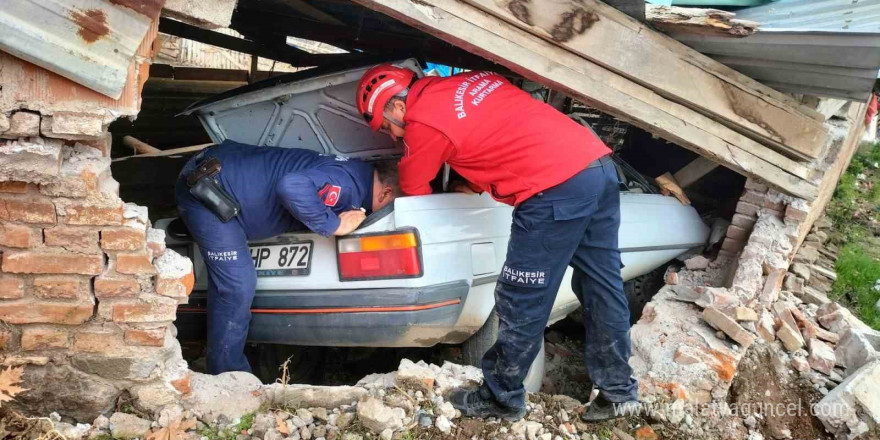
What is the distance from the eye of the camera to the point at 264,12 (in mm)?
4645

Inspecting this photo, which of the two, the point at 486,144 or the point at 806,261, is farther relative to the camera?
the point at 806,261

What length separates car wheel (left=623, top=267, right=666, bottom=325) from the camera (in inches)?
182

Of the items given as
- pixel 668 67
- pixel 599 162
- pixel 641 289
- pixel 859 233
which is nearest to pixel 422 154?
pixel 599 162

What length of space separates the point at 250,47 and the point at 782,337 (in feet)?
14.2

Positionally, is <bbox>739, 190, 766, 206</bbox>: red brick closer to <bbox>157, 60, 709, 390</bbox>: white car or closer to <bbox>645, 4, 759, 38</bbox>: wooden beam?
<bbox>157, 60, 709, 390</bbox>: white car

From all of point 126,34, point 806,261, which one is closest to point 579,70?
point 126,34

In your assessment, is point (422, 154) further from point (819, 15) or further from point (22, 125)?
point (819, 15)

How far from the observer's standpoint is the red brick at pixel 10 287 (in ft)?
7.97

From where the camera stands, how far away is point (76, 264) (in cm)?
246

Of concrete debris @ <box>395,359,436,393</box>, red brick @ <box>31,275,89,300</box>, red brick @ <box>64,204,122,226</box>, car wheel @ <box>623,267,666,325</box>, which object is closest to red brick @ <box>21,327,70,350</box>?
red brick @ <box>31,275,89,300</box>

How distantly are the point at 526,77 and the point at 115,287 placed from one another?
2.05 meters

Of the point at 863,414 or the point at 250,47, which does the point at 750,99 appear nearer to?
the point at 863,414

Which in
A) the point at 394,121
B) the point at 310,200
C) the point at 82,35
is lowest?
the point at 310,200

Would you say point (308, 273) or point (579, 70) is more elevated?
point (579, 70)
